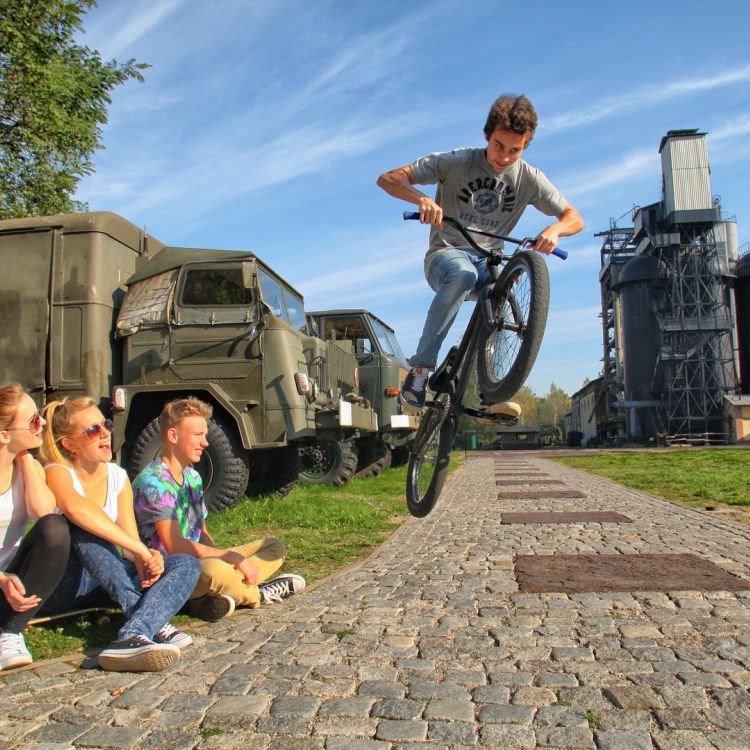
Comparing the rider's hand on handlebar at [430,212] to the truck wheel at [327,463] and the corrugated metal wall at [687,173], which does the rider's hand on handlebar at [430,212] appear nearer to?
the truck wheel at [327,463]

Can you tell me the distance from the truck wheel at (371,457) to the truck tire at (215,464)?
5.72 m

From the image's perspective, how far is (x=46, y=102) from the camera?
1327 cm

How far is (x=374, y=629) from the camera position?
400cm

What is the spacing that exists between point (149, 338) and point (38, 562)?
5.74 metres

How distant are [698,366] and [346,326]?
46250mm

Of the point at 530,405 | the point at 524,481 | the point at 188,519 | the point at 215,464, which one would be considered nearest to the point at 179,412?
the point at 188,519

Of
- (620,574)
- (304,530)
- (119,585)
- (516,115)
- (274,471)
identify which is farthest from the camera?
(274,471)

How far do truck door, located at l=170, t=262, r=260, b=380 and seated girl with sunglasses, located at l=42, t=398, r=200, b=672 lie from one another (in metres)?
4.99

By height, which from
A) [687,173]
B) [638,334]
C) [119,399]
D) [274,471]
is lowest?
[274,471]

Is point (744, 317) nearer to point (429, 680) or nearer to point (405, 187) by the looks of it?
point (405, 187)

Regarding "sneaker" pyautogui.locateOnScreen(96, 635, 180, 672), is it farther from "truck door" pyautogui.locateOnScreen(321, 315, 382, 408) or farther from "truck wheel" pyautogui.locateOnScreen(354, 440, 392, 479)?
"truck wheel" pyautogui.locateOnScreen(354, 440, 392, 479)

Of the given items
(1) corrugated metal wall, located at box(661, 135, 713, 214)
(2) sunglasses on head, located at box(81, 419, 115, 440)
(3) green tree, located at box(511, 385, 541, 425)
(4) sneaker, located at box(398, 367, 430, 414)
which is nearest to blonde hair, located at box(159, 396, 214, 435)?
(2) sunglasses on head, located at box(81, 419, 115, 440)

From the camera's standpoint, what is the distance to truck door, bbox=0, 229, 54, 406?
8.71 meters

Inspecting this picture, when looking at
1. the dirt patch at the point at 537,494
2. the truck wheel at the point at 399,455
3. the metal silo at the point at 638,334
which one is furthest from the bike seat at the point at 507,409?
the metal silo at the point at 638,334
